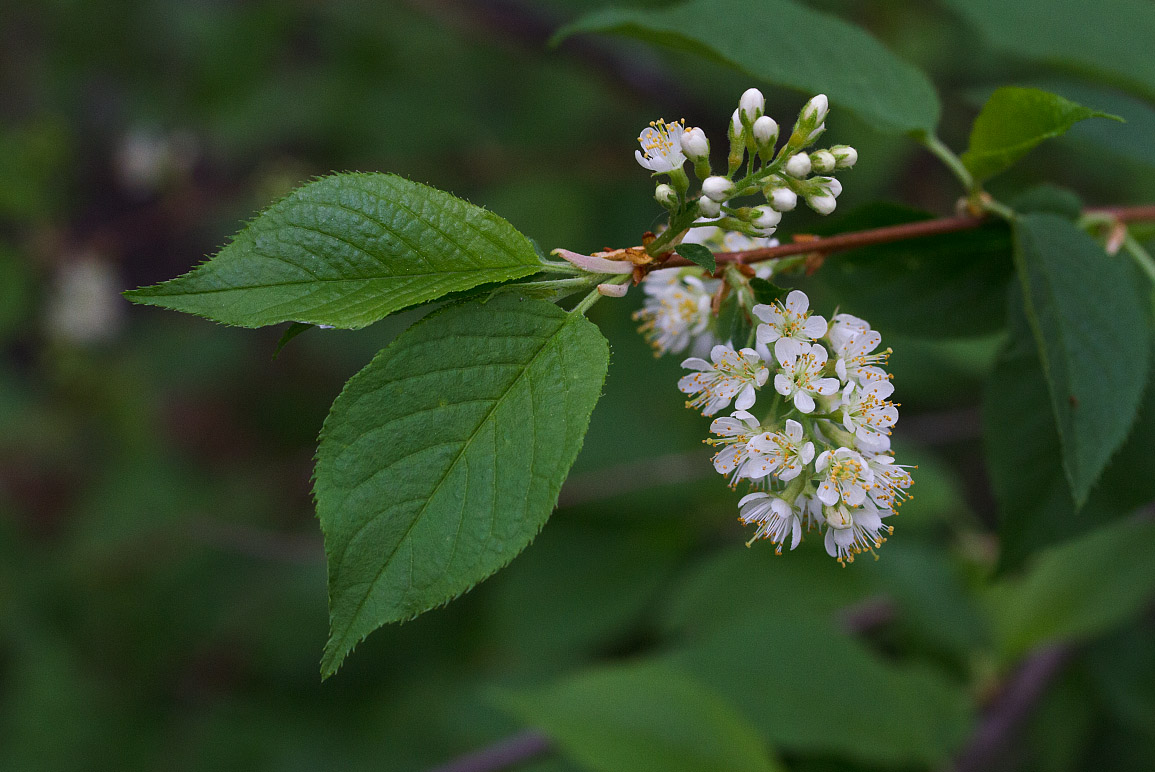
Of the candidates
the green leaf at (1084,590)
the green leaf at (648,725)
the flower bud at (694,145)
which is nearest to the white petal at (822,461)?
the flower bud at (694,145)

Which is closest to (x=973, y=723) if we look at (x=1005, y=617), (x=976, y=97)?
(x=1005, y=617)

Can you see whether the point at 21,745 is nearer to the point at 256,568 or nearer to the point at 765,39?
the point at 256,568

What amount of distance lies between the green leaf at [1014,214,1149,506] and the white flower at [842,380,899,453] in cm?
24

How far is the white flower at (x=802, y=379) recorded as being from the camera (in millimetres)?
1126

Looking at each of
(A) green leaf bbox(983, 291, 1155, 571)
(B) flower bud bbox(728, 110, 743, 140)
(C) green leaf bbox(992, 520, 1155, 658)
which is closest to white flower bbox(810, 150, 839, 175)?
(B) flower bud bbox(728, 110, 743, 140)

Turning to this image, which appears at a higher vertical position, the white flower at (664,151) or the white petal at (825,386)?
the white flower at (664,151)

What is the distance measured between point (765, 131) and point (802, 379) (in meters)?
0.33

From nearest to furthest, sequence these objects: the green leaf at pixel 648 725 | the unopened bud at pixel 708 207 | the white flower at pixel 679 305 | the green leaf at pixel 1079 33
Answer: the unopened bud at pixel 708 207 → the white flower at pixel 679 305 → the green leaf at pixel 1079 33 → the green leaf at pixel 648 725

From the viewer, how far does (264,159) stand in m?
5.25

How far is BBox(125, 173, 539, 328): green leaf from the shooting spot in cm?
99

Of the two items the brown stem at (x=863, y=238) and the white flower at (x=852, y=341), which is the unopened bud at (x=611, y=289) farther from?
the white flower at (x=852, y=341)

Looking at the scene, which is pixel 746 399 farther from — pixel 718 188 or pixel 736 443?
pixel 718 188

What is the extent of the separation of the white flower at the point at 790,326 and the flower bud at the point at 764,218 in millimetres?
97

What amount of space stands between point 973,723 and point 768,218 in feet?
6.21
